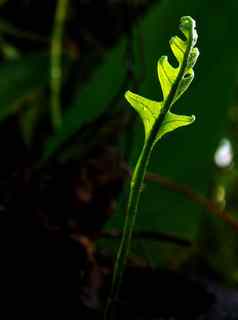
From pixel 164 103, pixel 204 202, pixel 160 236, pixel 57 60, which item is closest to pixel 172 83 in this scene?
pixel 164 103

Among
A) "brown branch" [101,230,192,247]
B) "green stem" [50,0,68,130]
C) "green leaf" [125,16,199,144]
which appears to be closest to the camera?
"green leaf" [125,16,199,144]

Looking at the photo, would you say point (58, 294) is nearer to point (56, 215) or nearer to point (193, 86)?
point (56, 215)

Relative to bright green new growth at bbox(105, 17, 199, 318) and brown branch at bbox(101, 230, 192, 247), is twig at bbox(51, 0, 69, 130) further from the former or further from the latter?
bright green new growth at bbox(105, 17, 199, 318)

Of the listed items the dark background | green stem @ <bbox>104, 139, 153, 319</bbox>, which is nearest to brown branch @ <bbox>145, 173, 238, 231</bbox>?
the dark background

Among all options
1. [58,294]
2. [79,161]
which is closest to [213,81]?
[79,161]

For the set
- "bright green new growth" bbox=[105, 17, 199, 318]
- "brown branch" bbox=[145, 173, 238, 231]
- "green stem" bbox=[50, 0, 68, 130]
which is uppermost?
"bright green new growth" bbox=[105, 17, 199, 318]

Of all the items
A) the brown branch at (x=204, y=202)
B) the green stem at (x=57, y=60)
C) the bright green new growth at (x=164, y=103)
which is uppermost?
the bright green new growth at (x=164, y=103)

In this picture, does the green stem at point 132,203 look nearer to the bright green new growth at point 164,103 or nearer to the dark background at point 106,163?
the bright green new growth at point 164,103

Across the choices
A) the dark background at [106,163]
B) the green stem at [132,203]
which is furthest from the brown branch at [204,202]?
the green stem at [132,203]
